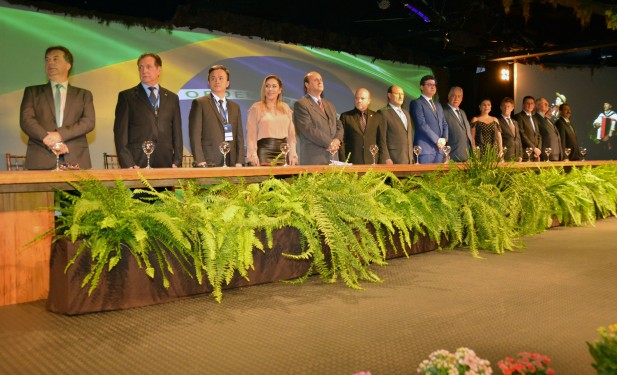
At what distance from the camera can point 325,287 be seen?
2.57 metres

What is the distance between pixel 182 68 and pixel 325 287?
483cm

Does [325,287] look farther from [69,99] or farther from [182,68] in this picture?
[182,68]

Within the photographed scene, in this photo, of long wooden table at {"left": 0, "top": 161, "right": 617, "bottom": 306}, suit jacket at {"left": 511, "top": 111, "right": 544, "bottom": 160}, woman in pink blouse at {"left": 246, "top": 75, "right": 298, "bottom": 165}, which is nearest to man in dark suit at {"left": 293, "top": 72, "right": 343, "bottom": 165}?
woman in pink blouse at {"left": 246, "top": 75, "right": 298, "bottom": 165}

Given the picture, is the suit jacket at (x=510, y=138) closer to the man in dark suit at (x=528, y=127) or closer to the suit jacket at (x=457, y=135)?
the man in dark suit at (x=528, y=127)

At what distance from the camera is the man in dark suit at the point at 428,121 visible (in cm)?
546

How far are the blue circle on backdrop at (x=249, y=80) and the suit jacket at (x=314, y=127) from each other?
7.98ft

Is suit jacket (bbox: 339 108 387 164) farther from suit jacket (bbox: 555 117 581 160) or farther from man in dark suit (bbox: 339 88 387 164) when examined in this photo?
suit jacket (bbox: 555 117 581 160)

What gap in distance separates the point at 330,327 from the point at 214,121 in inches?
107

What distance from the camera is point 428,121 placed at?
552 centimetres

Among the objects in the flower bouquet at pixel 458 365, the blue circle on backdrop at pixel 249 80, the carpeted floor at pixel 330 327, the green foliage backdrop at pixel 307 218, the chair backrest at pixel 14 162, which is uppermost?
the blue circle on backdrop at pixel 249 80

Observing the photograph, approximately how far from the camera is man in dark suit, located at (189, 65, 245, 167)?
4.27 m

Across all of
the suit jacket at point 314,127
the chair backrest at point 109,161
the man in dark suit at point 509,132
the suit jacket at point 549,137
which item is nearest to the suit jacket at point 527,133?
the suit jacket at point 549,137

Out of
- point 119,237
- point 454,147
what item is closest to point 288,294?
point 119,237

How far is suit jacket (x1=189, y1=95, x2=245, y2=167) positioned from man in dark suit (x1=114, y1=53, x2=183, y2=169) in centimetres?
37
